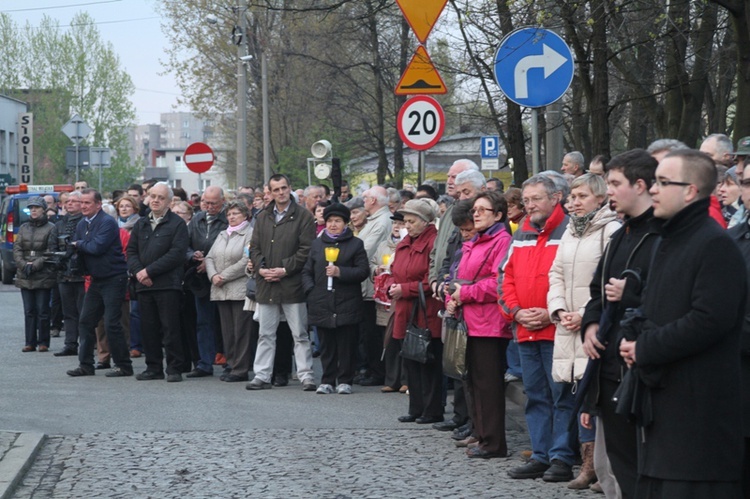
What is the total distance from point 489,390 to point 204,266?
5767 mm

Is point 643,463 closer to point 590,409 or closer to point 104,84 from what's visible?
point 590,409

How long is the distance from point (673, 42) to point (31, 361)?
10.1 metres

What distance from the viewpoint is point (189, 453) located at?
31.0ft

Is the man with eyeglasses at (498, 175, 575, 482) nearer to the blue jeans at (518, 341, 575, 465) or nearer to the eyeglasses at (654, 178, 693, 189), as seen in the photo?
the blue jeans at (518, 341, 575, 465)

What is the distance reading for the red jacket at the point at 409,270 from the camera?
11.2m

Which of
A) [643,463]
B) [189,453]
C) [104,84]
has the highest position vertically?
[104,84]

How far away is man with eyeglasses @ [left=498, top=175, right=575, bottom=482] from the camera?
848 centimetres

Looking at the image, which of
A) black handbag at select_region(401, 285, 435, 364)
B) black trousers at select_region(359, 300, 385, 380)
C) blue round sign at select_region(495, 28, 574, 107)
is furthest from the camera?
black trousers at select_region(359, 300, 385, 380)

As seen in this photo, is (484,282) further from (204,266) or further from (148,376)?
(148,376)

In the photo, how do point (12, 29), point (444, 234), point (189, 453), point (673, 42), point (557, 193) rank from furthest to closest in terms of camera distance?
1. point (12, 29)
2. point (673, 42)
3. point (444, 234)
4. point (189, 453)
5. point (557, 193)

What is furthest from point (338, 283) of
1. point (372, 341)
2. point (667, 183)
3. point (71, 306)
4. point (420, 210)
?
point (667, 183)

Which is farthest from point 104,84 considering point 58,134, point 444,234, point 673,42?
point 444,234

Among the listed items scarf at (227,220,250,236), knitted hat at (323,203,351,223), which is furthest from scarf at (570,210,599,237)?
scarf at (227,220,250,236)

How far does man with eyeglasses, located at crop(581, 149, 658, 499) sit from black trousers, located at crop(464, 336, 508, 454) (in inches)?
113
